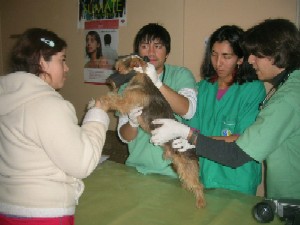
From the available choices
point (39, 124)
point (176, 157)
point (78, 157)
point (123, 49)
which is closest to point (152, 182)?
point (176, 157)

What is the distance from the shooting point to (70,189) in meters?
1.27

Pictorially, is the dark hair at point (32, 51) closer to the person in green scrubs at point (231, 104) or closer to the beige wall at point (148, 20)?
the person in green scrubs at point (231, 104)

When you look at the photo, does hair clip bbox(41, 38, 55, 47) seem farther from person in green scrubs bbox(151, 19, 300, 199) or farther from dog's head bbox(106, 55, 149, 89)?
person in green scrubs bbox(151, 19, 300, 199)

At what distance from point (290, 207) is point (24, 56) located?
1400 mm

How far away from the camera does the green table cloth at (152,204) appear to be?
5.19 feet

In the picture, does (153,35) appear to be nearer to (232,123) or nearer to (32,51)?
(232,123)

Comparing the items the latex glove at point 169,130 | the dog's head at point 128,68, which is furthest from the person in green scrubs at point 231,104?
the dog's head at point 128,68

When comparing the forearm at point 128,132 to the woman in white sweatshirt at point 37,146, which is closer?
the woman in white sweatshirt at point 37,146

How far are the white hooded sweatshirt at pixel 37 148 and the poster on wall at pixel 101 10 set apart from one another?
2.46m

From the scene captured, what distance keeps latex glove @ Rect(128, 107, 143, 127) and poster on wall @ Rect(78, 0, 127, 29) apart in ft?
5.80

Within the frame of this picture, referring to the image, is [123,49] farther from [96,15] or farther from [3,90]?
[3,90]

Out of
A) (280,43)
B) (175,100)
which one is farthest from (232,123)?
(280,43)

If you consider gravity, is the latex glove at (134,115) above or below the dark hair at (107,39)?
below

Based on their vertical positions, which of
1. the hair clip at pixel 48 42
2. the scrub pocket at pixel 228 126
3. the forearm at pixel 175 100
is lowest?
the scrub pocket at pixel 228 126
